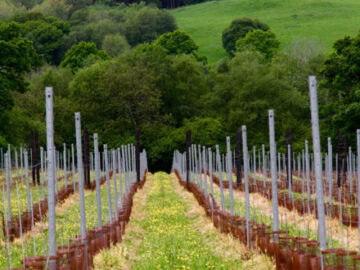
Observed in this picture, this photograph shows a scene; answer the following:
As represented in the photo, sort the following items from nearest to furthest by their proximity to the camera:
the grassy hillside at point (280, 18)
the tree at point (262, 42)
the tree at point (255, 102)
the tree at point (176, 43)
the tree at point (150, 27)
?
the tree at point (255, 102) < the tree at point (262, 42) < the tree at point (176, 43) < the grassy hillside at point (280, 18) < the tree at point (150, 27)

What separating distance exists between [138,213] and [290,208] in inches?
206

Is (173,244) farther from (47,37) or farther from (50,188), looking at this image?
(47,37)

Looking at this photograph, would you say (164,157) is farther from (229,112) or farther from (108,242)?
(108,242)

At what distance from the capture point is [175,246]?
15539mm

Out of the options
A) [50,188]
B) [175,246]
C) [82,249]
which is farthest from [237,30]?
[50,188]

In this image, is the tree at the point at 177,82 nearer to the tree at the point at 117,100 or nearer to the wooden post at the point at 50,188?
the tree at the point at 117,100

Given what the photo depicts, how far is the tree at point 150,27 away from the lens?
116 meters

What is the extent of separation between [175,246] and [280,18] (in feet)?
374

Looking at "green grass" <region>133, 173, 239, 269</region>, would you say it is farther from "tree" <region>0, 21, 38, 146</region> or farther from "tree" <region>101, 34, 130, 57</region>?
"tree" <region>101, 34, 130, 57</region>

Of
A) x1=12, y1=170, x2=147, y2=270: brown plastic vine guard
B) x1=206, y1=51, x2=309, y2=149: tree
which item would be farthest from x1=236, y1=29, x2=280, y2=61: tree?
x1=12, y1=170, x2=147, y2=270: brown plastic vine guard

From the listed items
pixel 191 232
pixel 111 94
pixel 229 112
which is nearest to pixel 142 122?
pixel 111 94

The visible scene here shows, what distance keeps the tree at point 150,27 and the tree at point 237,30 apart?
8817 millimetres

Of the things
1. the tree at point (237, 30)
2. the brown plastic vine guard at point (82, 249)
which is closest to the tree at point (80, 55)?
the tree at point (237, 30)

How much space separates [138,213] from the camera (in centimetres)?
2445
